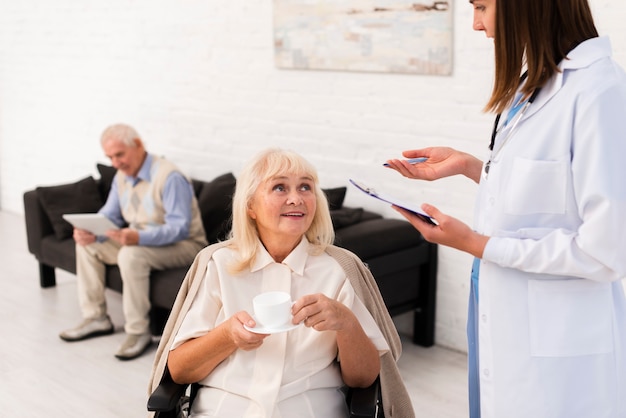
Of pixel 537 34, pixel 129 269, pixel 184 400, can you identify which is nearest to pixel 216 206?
pixel 129 269

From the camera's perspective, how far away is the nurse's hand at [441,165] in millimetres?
2115

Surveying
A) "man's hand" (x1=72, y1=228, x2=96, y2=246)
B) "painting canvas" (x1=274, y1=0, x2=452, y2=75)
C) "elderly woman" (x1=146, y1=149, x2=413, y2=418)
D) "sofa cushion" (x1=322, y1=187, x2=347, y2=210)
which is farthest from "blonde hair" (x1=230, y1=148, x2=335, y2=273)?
"man's hand" (x1=72, y1=228, x2=96, y2=246)

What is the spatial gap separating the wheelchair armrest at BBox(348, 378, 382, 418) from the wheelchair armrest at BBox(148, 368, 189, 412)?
1.55 ft

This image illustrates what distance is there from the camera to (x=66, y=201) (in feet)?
16.8

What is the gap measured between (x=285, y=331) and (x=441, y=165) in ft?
1.95

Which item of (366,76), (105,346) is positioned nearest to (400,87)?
(366,76)

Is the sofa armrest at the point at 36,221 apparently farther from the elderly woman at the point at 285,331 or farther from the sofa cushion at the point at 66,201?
the elderly woman at the point at 285,331

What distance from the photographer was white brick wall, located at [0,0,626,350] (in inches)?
157

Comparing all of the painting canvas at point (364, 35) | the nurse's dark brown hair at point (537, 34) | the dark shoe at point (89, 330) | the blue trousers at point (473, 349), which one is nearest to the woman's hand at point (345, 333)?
the blue trousers at point (473, 349)

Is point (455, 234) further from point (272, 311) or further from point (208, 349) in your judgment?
point (208, 349)

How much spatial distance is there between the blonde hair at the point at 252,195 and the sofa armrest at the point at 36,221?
2963 millimetres

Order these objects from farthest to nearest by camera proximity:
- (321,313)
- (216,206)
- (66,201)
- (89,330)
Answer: (66,201)
(216,206)
(89,330)
(321,313)

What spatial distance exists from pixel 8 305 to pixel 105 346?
1.01m

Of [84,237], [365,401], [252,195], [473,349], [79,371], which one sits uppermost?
[252,195]
